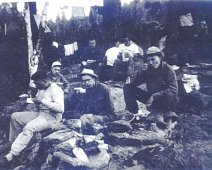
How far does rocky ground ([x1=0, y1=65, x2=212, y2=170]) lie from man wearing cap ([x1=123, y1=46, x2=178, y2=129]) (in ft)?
1.07

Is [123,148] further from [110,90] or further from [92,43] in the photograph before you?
[92,43]

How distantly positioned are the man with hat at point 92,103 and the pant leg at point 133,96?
1.45ft

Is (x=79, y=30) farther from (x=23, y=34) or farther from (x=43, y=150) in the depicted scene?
(x=43, y=150)

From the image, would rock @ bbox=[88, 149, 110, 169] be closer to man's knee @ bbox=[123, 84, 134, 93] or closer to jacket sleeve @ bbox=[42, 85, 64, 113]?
jacket sleeve @ bbox=[42, 85, 64, 113]

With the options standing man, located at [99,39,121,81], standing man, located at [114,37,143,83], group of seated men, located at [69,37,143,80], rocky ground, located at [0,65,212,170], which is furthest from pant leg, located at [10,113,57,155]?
standing man, located at [99,39,121,81]

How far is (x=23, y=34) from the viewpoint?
5512 mm

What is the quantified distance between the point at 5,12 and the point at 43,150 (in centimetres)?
299

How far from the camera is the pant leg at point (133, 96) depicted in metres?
4.69

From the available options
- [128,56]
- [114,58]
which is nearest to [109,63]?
[114,58]

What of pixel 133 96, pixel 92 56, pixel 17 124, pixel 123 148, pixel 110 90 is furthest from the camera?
pixel 92 56

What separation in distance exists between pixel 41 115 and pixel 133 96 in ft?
5.73

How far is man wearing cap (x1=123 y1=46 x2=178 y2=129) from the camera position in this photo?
4.30m

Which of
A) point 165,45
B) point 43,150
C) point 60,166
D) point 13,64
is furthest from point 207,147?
point 13,64

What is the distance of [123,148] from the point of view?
3.71 meters
